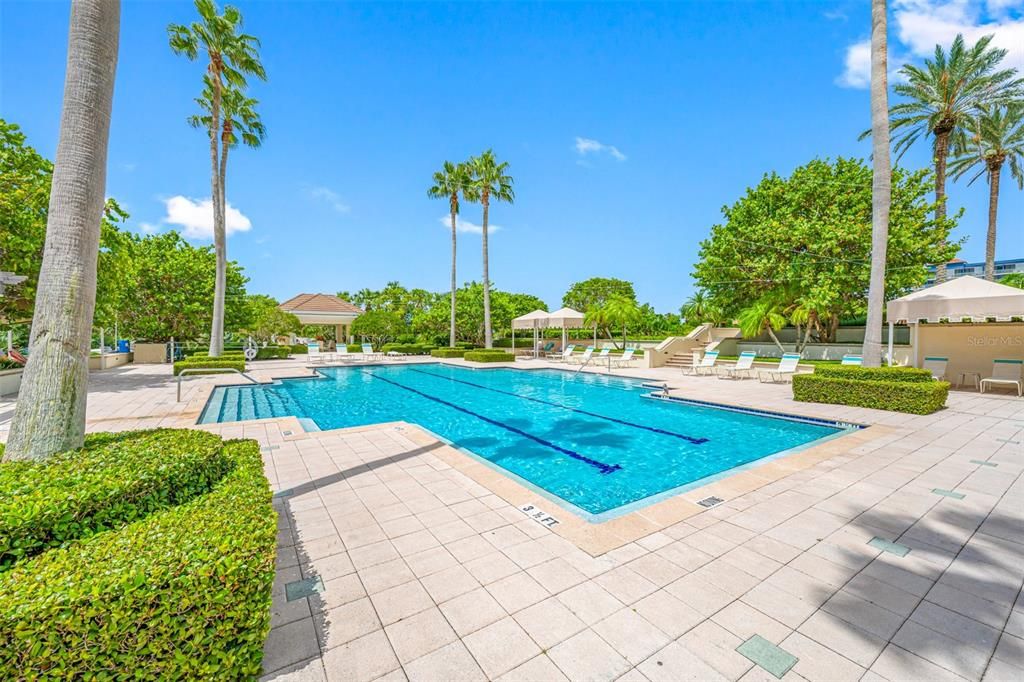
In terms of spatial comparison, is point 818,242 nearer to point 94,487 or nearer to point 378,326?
point 94,487

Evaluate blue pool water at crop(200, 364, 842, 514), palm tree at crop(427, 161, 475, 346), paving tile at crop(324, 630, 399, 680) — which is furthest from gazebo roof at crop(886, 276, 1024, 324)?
palm tree at crop(427, 161, 475, 346)

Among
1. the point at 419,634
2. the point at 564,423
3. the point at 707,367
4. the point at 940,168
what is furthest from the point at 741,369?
the point at 419,634

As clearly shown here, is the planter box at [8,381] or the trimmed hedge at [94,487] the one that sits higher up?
the trimmed hedge at [94,487]

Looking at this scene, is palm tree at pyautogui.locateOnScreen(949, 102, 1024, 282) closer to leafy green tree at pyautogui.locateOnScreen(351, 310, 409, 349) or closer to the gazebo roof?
the gazebo roof

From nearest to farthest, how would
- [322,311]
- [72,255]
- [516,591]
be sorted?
[516,591], [72,255], [322,311]

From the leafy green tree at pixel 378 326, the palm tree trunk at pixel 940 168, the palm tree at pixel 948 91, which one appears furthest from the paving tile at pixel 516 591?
the leafy green tree at pixel 378 326

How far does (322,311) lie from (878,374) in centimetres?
3608

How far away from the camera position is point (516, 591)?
2816mm

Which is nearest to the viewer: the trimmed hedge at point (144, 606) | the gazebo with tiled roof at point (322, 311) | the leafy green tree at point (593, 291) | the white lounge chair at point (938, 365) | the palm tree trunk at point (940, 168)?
the trimmed hedge at point (144, 606)

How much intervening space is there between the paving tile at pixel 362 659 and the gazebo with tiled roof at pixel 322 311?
3357 centimetres

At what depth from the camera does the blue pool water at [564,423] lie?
6180mm

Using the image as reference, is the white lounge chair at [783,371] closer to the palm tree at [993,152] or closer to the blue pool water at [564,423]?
the blue pool water at [564,423]

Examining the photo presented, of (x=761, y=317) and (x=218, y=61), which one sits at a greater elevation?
(x=218, y=61)

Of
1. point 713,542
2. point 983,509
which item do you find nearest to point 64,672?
point 713,542
